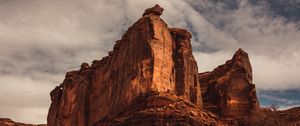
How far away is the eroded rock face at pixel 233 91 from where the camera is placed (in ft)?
209

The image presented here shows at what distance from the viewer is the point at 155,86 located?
53.7 metres

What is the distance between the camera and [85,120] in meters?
72.2

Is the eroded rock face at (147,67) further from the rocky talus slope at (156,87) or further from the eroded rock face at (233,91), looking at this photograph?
the eroded rock face at (233,91)

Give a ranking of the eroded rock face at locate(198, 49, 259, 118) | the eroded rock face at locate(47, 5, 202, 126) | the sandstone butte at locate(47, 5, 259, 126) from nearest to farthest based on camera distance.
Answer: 1. the sandstone butte at locate(47, 5, 259, 126)
2. the eroded rock face at locate(47, 5, 202, 126)
3. the eroded rock face at locate(198, 49, 259, 118)

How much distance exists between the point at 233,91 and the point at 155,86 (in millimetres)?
14312

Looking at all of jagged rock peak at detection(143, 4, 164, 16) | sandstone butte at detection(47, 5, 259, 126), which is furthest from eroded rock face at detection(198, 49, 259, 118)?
jagged rock peak at detection(143, 4, 164, 16)

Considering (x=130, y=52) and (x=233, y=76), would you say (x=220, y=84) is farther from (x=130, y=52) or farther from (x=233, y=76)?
(x=130, y=52)

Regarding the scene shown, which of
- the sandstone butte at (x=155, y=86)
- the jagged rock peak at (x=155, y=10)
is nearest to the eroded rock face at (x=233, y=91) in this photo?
the sandstone butte at (x=155, y=86)

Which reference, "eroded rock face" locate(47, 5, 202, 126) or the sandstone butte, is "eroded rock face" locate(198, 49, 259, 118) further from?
"eroded rock face" locate(47, 5, 202, 126)

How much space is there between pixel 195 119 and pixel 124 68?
11991mm

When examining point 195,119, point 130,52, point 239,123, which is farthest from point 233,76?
point 195,119

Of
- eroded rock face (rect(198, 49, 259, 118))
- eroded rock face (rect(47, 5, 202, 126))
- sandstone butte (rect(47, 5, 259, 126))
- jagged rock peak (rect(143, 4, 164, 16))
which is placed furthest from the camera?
eroded rock face (rect(198, 49, 259, 118))

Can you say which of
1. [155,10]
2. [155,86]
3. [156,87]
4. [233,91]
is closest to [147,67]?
[155,86]

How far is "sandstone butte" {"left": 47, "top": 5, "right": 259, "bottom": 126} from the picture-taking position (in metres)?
50.5
